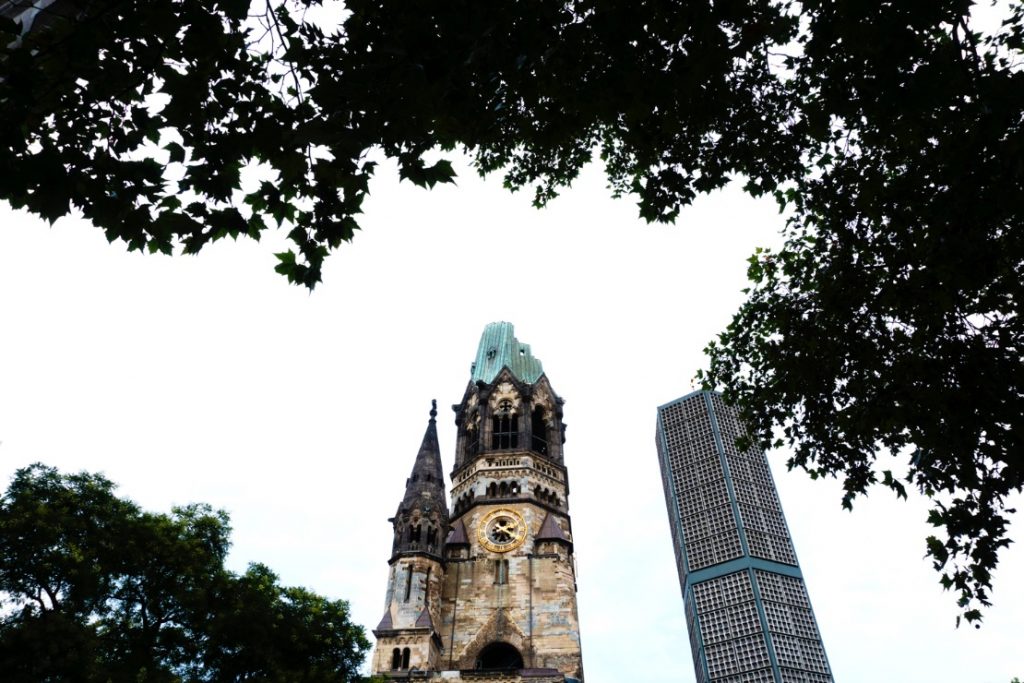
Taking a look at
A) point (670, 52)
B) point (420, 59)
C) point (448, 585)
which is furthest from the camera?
point (448, 585)

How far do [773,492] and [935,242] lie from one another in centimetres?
4135

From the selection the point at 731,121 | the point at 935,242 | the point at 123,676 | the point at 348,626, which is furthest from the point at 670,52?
the point at 348,626

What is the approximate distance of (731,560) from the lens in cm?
4250

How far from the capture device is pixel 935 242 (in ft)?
29.6

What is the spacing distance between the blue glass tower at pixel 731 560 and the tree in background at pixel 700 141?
94.9 ft

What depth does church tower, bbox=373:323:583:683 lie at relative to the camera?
32.8 meters

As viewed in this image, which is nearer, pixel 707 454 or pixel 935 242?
pixel 935 242

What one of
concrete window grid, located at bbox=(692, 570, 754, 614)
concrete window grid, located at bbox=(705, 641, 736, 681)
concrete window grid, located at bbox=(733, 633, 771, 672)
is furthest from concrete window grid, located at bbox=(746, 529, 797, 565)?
concrete window grid, located at bbox=(705, 641, 736, 681)

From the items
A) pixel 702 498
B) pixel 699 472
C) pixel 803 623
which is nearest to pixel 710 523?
pixel 702 498

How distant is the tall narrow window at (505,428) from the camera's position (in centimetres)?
4466

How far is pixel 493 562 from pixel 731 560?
1516 cm

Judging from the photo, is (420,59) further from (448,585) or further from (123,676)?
(448,585)

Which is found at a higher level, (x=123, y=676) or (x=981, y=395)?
(x=981, y=395)

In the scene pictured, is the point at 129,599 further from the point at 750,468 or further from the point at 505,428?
the point at 750,468
